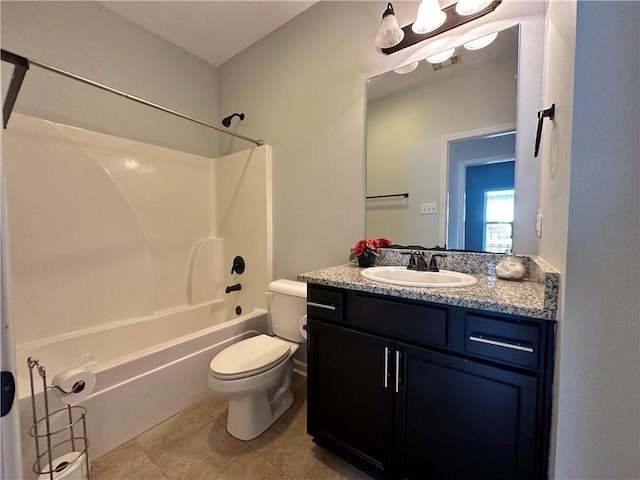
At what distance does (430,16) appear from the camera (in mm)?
1326

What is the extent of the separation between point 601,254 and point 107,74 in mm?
2828

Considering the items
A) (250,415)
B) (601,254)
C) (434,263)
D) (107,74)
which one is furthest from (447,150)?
(107,74)

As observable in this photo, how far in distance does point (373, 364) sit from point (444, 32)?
5.49 feet

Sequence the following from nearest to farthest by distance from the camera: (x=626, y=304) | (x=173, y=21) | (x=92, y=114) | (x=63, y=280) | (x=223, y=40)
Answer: (x=626, y=304), (x=63, y=280), (x=92, y=114), (x=173, y=21), (x=223, y=40)

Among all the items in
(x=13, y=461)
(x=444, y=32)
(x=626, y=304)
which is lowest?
(x=13, y=461)

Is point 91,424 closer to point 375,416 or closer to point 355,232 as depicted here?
point 375,416

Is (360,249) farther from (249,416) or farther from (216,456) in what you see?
(216,456)

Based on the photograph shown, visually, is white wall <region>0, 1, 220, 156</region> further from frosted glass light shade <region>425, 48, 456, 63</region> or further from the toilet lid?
the toilet lid

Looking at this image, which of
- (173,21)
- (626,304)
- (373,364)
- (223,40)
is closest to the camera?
(626,304)

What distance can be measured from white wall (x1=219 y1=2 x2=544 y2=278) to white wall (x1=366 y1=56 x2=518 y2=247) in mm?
104

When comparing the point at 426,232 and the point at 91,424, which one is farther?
the point at 426,232

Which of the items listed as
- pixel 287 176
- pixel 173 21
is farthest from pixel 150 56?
pixel 287 176

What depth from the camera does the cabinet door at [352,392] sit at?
1.07 metres

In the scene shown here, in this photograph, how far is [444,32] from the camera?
138cm
